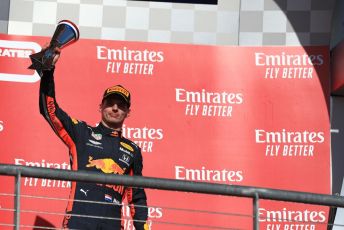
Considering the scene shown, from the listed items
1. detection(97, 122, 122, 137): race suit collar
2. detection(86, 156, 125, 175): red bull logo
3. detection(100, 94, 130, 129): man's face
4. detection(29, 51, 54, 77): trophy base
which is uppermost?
detection(29, 51, 54, 77): trophy base

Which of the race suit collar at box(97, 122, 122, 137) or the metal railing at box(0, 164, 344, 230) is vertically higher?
the race suit collar at box(97, 122, 122, 137)

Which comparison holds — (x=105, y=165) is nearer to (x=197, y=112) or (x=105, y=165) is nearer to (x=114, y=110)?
(x=114, y=110)

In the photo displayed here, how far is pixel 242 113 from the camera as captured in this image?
5.09 meters

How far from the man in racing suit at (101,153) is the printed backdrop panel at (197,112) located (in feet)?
3.77

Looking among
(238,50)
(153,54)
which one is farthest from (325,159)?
(153,54)

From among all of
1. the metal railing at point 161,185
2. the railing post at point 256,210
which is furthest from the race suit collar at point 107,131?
the railing post at point 256,210

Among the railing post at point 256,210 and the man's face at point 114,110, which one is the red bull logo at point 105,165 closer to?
the man's face at point 114,110

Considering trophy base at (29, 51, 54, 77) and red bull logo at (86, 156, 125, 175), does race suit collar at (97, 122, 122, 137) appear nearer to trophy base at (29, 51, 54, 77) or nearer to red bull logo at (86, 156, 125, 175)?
red bull logo at (86, 156, 125, 175)

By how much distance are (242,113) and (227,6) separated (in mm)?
730

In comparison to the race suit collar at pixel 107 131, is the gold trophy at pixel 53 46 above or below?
above

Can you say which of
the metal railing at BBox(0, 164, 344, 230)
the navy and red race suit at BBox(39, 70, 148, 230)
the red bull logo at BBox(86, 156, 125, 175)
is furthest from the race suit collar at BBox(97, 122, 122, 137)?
the metal railing at BBox(0, 164, 344, 230)

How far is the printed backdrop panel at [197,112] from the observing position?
5008mm

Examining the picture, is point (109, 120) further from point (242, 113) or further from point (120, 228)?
point (242, 113)

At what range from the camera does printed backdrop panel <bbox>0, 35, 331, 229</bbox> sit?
197 inches
